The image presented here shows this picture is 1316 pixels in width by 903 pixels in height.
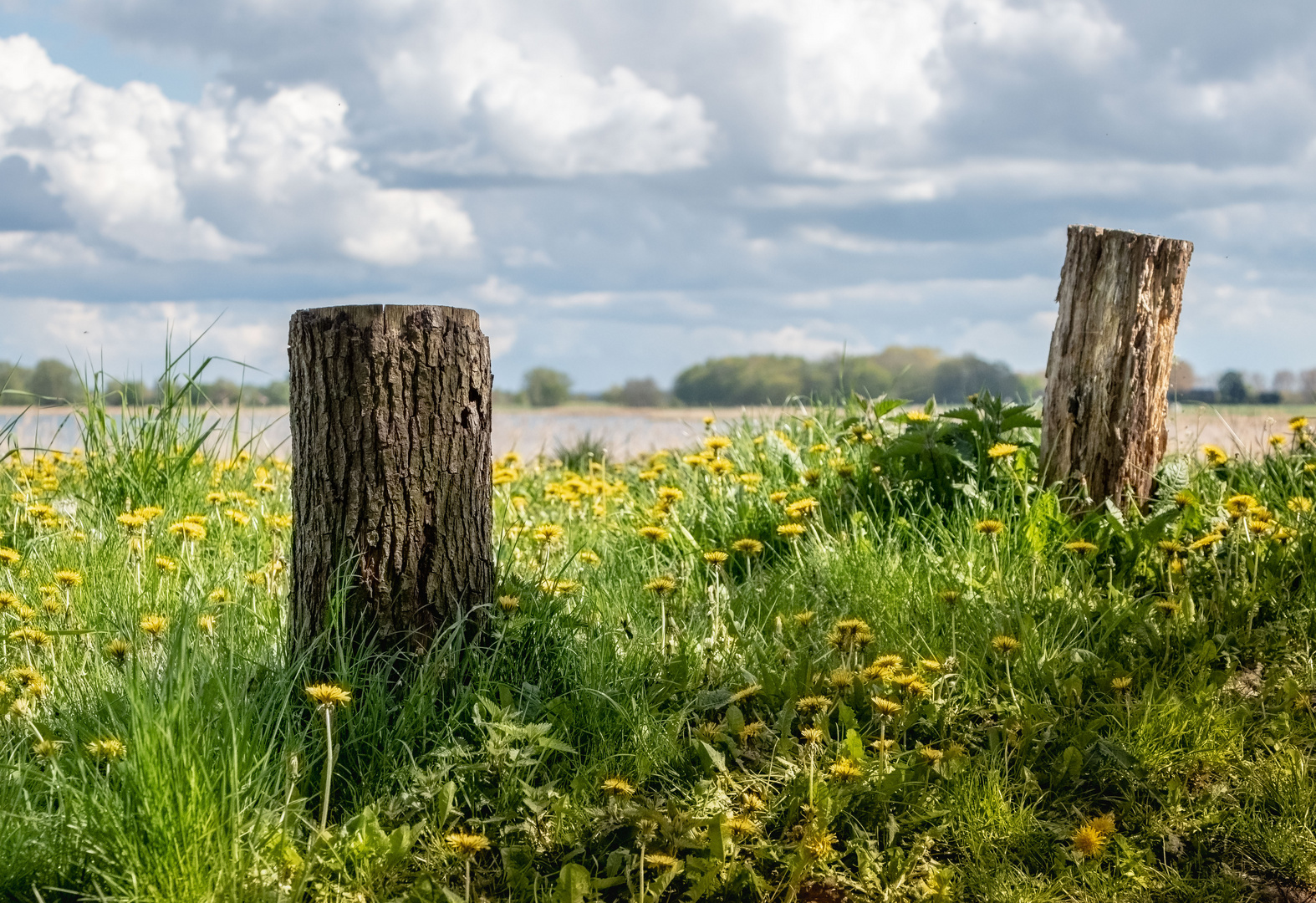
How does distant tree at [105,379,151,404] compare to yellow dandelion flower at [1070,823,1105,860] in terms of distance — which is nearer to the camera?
yellow dandelion flower at [1070,823,1105,860]

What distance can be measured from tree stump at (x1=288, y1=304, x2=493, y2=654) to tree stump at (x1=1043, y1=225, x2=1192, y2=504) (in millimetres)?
3297

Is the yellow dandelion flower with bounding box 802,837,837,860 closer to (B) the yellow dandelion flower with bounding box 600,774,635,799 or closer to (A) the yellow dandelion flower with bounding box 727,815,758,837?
(A) the yellow dandelion flower with bounding box 727,815,758,837

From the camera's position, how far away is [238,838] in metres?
2.90

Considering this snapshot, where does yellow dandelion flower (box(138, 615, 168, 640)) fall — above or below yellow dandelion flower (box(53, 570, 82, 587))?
below

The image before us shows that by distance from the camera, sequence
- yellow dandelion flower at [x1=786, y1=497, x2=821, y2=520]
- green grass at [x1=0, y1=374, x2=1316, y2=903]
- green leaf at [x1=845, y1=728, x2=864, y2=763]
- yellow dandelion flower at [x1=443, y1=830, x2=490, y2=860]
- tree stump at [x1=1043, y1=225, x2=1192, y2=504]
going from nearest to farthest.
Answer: yellow dandelion flower at [x1=443, y1=830, x2=490, y2=860] < green grass at [x1=0, y1=374, x2=1316, y2=903] < green leaf at [x1=845, y1=728, x2=864, y2=763] < yellow dandelion flower at [x1=786, y1=497, x2=821, y2=520] < tree stump at [x1=1043, y1=225, x2=1192, y2=504]

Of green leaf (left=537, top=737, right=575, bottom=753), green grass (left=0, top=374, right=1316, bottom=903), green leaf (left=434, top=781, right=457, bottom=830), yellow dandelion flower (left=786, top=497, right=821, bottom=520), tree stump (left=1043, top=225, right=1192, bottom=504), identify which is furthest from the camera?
tree stump (left=1043, top=225, right=1192, bottom=504)

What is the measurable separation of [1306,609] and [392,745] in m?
3.75

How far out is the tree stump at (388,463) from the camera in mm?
3604

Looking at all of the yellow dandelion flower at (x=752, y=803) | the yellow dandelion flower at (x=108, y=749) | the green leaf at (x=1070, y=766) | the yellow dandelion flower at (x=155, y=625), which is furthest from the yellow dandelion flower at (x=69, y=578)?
the green leaf at (x=1070, y=766)

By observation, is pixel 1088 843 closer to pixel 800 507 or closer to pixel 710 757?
pixel 710 757

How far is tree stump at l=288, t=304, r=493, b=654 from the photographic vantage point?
11.8 ft

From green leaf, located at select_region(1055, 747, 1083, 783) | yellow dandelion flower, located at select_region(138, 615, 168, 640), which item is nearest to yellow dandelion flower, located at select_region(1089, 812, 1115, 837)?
green leaf, located at select_region(1055, 747, 1083, 783)

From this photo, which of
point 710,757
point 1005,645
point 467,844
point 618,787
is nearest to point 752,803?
point 710,757

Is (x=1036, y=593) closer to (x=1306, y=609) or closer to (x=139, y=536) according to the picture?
(x=1306, y=609)
